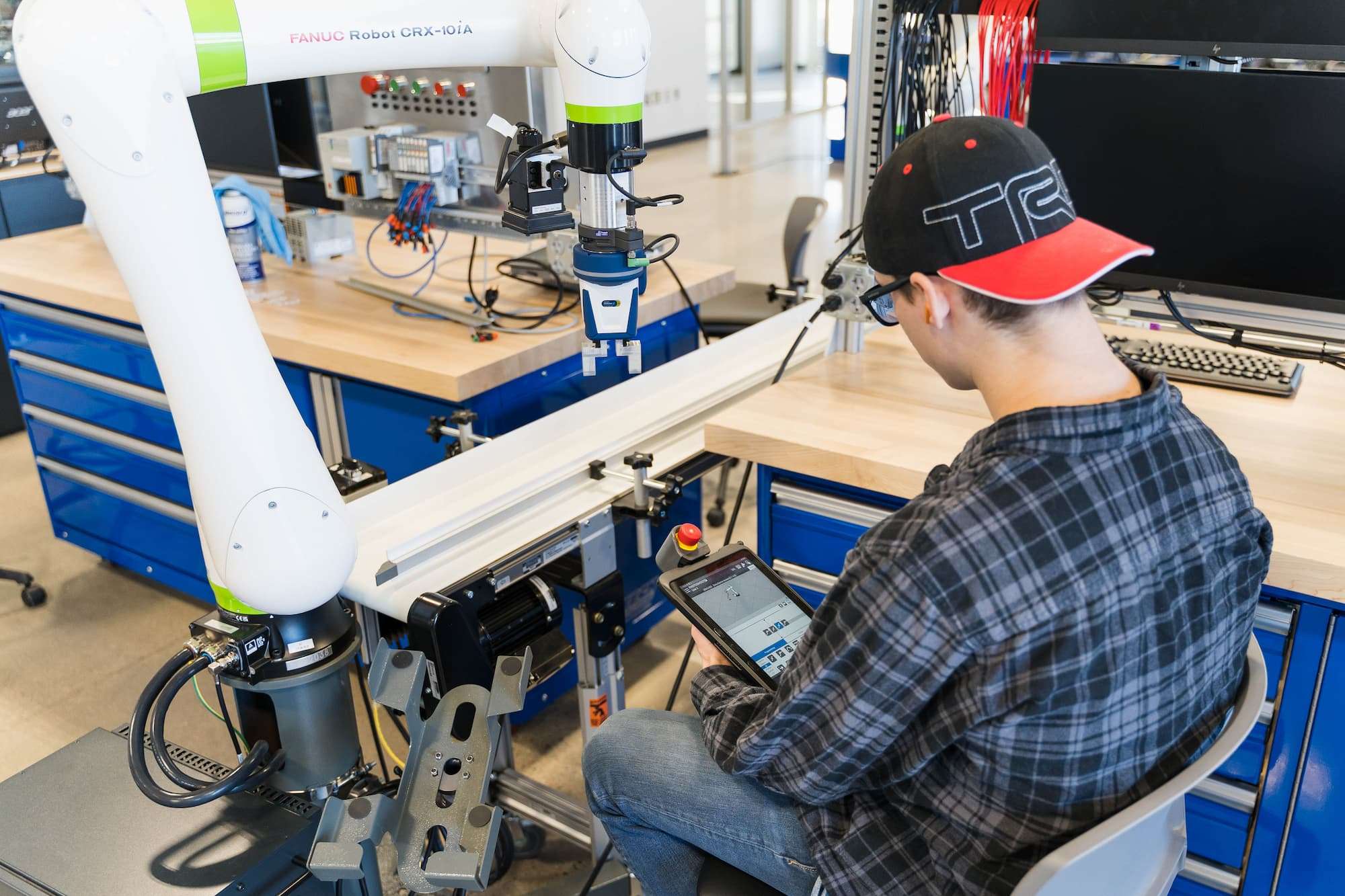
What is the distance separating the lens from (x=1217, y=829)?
155cm

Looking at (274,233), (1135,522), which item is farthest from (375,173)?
(1135,522)

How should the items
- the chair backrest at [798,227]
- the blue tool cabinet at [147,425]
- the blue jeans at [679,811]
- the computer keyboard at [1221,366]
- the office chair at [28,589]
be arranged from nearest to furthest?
the blue jeans at [679,811] → the computer keyboard at [1221,366] → the blue tool cabinet at [147,425] → the office chair at [28,589] → the chair backrest at [798,227]

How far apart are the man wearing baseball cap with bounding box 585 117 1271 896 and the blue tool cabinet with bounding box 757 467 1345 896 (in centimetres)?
35

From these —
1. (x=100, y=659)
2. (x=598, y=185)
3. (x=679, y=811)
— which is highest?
(x=598, y=185)

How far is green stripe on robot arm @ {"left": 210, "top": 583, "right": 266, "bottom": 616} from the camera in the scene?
130cm

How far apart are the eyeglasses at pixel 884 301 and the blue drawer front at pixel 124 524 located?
196 cm

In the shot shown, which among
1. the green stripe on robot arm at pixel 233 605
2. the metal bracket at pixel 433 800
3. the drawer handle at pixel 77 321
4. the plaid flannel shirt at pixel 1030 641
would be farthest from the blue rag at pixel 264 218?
the plaid flannel shirt at pixel 1030 641

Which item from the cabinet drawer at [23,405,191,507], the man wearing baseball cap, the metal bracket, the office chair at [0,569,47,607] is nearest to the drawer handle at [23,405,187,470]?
the cabinet drawer at [23,405,191,507]

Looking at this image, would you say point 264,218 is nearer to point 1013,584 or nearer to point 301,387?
point 301,387

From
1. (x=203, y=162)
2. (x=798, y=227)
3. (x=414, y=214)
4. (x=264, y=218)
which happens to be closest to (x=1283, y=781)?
(x=203, y=162)

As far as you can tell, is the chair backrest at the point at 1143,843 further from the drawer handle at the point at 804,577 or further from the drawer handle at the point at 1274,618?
the drawer handle at the point at 804,577

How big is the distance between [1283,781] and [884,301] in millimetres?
869

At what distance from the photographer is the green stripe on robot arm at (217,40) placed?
3.69 feet

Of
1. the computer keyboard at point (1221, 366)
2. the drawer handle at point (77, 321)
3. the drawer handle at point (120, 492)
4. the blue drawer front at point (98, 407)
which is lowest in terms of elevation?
the drawer handle at point (120, 492)
